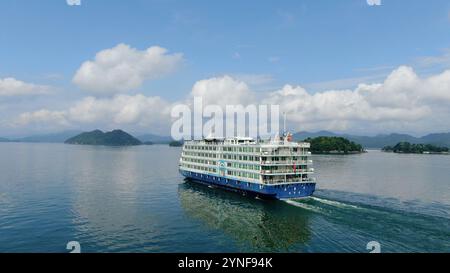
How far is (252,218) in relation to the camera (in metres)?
47.6

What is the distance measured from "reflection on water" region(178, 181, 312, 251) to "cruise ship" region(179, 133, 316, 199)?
2328mm

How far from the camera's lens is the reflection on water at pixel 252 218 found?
127 feet

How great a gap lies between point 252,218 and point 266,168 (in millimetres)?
12781

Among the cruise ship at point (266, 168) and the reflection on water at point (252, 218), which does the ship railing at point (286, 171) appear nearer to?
the cruise ship at point (266, 168)

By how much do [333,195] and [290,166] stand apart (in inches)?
412

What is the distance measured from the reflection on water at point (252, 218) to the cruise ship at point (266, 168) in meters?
2.33

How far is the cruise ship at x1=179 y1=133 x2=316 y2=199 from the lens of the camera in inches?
2260

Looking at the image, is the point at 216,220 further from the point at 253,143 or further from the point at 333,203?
the point at 253,143

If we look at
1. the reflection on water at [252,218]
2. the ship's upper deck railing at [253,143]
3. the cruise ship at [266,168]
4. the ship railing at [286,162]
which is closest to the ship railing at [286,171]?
the cruise ship at [266,168]

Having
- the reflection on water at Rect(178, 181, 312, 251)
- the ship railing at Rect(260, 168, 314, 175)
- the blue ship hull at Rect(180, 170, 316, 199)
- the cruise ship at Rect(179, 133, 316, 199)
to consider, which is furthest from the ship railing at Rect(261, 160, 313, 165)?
the reflection on water at Rect(178, 181, 312, 251)

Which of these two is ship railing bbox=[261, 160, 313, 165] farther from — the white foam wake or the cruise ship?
the white foam wake

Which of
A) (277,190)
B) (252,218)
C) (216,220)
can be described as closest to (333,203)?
(277,190)

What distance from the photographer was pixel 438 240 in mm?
35906
